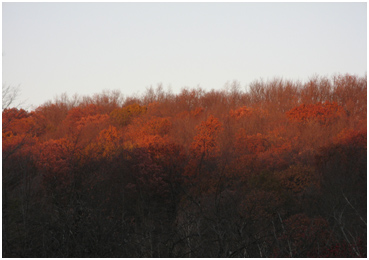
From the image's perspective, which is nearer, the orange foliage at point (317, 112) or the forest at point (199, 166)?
the forest at point (199, 166)

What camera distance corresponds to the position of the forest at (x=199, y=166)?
17.2m

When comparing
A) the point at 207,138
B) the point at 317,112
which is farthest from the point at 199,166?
the point at 317,112

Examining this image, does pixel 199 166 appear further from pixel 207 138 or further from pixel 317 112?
pixel 317 112

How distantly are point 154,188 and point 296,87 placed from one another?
23524mm

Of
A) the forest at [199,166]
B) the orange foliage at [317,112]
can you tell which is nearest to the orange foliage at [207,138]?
the forest at [199,166]

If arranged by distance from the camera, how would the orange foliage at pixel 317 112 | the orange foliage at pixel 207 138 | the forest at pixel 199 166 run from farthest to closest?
the orange foliage at pixel 317 112
the orange foliage at pixel 207 138
the forest at pixel 199 166

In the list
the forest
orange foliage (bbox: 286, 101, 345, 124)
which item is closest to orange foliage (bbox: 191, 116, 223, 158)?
the forest

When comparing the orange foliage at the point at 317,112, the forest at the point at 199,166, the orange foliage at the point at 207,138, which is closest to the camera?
the forest at the point at 199,166

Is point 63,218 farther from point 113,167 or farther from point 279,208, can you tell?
point 113,167

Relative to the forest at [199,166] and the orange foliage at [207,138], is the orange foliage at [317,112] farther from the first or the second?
the orange foliage at [207,138]

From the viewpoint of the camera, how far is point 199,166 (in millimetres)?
36781

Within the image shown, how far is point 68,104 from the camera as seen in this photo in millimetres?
56875

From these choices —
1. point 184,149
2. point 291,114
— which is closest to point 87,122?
point 184,149

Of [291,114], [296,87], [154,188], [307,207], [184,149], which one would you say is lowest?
[307,207]
